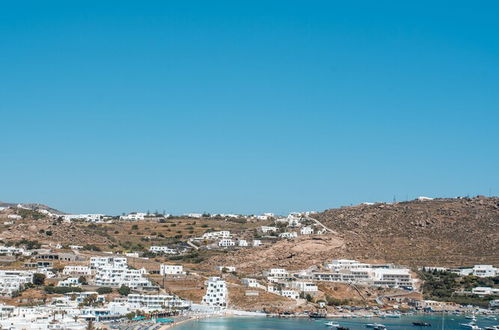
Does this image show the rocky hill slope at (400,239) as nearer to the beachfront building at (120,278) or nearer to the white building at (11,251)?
the beachfront building at (120,278)

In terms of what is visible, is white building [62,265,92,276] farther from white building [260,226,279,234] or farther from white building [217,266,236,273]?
white building [260,226,279,234]

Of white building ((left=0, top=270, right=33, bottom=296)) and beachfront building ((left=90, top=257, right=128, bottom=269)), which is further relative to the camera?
beachfront building ((left=90, top=257, right=128, bottom=269))

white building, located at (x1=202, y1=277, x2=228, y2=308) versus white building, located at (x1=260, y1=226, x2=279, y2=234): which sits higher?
white building, located at (x1=260, y1=226, x2=279, y2=234)

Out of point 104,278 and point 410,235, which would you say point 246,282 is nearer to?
point 104,278

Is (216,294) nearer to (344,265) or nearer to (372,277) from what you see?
(344,265)

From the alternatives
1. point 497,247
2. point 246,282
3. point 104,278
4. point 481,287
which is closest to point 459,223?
point 497,247

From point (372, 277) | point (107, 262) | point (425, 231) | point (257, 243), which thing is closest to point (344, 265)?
point (372, 277)

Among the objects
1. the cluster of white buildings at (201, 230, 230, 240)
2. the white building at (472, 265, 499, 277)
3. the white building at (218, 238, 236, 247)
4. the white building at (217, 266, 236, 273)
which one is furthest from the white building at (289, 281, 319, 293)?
the cluster of white buildings at (201, 230, 230, 240)
